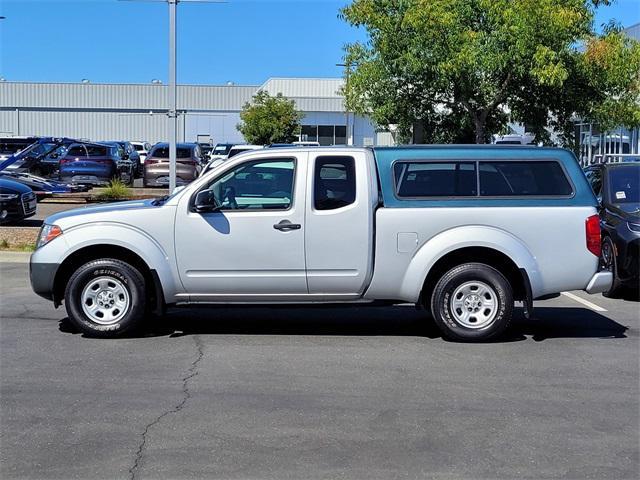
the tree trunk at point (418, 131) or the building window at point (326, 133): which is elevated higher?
the building window at point (326, 133)

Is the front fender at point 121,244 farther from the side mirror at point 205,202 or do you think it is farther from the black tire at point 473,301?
the black tire at point 473,301

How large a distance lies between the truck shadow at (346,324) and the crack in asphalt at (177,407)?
24.8 inches

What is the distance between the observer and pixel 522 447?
5281 millimetres

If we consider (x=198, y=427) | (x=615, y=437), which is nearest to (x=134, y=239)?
(x=198, y=427)

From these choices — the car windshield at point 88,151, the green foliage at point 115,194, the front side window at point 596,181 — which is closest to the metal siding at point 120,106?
the car windshield at point 88,151

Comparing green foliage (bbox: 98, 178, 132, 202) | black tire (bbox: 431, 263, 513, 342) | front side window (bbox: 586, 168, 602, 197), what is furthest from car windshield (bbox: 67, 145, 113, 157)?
black tire (bbox: 431, 263, 513, 342)

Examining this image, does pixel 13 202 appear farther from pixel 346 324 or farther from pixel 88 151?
pixel 88 151

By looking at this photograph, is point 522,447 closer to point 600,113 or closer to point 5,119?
point 600,113

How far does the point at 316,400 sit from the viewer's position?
6262mm

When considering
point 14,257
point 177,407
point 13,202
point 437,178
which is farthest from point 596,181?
point 13,202

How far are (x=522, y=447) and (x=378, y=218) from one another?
10.7ft

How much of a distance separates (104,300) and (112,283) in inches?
7.5

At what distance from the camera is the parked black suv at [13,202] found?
55.8ft

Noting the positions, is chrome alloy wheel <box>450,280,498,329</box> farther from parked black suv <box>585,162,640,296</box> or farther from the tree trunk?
the tree trunk
